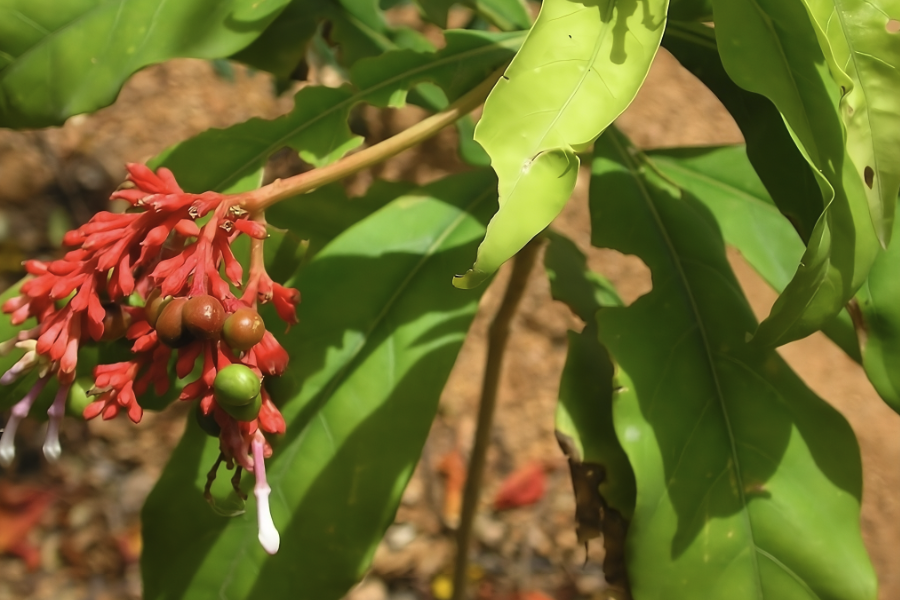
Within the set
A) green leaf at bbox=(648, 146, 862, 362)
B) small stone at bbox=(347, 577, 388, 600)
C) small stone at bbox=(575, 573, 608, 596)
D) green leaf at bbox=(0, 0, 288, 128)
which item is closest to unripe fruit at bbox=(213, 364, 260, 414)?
green leaf at bbox=(0, 0, 288, 128)

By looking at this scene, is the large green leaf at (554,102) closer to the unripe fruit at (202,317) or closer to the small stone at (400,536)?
the unripe fruit at (202,317)

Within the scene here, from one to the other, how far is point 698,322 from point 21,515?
4.76 feet

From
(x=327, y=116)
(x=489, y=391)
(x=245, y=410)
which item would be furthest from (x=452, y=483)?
(x=245, y=410)

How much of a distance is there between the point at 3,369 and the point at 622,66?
22.3 inches

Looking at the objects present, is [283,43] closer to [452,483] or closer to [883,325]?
[883,325]

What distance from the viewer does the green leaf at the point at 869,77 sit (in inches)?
18.1

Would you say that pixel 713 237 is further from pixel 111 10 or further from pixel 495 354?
pixel 111 10

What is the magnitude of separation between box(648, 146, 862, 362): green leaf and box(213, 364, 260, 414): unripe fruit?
59 cm

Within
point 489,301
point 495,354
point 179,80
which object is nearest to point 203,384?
point 495,354

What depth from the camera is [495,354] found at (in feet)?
3.05

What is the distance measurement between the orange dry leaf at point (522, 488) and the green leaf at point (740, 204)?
911 millimetres

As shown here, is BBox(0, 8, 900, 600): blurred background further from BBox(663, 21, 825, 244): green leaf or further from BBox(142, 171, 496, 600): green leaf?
BBox(663, 21, 825, 244): green leaf

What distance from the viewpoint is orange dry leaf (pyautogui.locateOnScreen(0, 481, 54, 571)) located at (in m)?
1.41

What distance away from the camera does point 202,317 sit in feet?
1.35
